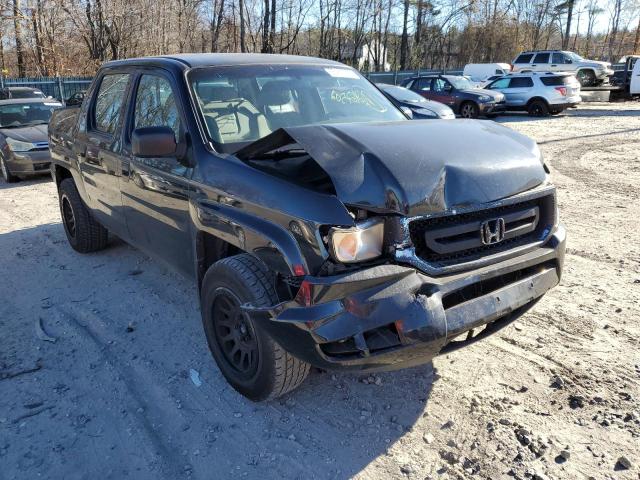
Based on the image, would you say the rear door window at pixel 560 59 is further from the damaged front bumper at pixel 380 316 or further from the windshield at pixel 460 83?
the damaged front bumper at pixel 380 316

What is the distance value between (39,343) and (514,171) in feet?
11.1

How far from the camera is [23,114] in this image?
10773mm

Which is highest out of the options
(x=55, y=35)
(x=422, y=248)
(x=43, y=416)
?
(x=55, y=35)

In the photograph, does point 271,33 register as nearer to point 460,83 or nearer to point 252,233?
point 460,83

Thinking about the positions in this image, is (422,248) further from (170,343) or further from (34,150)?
(34,150)

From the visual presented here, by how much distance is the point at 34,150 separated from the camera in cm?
951

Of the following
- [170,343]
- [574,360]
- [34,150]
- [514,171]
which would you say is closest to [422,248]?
[514,171]

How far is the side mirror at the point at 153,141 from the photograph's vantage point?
3.09 metres

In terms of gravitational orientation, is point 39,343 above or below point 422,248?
below

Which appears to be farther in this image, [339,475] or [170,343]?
[170,343]

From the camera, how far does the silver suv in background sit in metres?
18.8

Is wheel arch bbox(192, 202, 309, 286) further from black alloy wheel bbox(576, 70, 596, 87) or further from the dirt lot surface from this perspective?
black alloy wheel bbox(576, 70, 596, 87)

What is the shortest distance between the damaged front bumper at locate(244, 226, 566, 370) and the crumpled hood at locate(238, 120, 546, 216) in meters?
0.35

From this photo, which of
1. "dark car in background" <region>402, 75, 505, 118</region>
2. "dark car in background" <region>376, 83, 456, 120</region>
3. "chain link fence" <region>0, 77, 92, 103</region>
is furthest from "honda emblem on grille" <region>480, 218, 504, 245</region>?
"chain link fence" <region>0, 77, 92, 103</region>
